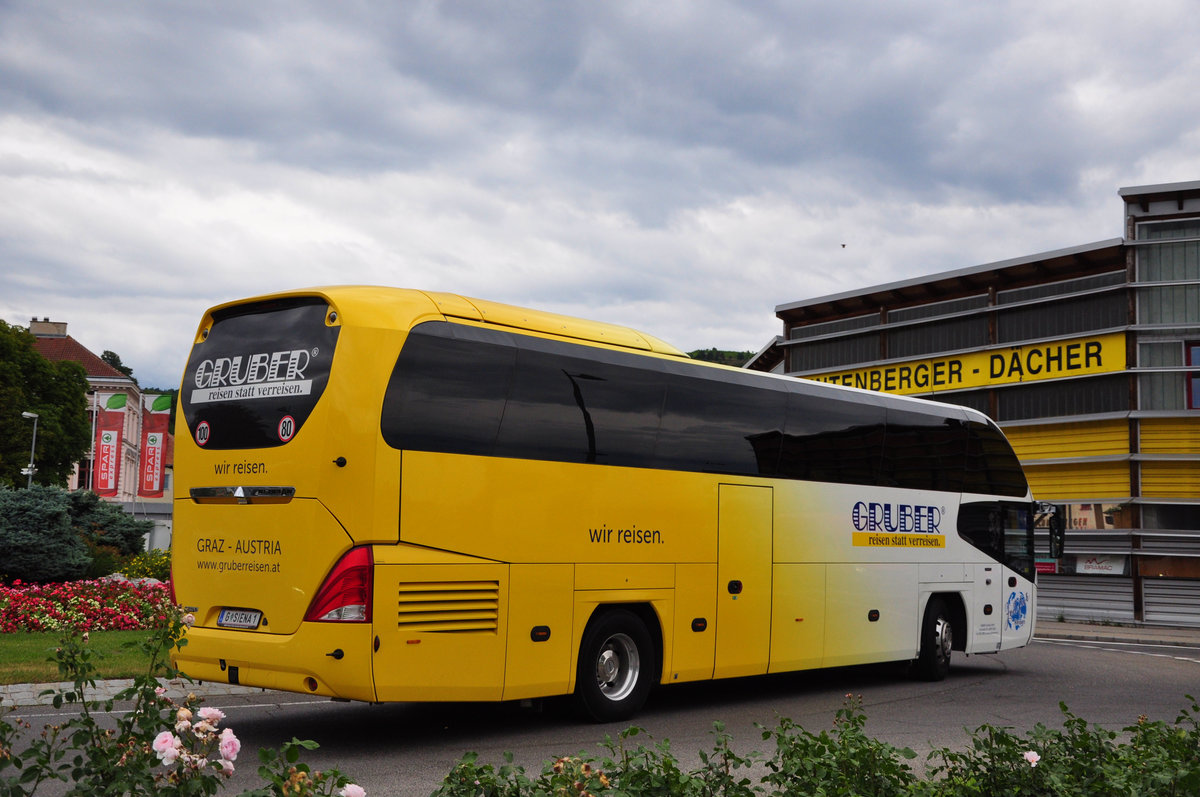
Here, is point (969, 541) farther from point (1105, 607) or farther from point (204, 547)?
point (1105, 607)

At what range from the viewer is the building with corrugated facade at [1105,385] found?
28469 millimetres

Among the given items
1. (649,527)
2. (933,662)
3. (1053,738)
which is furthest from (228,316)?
(933,662)

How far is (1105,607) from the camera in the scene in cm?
2981

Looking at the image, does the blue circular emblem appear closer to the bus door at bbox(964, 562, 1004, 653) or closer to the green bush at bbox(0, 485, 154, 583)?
the bus door at bbox(964, 562, 1004, 653)

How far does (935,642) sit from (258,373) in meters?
10.1

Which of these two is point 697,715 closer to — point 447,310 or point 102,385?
point 447,310

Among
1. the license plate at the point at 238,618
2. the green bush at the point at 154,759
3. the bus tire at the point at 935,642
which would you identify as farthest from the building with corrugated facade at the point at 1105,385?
the green bush at the point at 154,759

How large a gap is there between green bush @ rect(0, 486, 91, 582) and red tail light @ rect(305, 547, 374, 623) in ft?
40.5

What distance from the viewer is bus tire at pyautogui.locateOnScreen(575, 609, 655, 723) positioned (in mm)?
10375

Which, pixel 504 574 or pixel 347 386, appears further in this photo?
pixel 504 574

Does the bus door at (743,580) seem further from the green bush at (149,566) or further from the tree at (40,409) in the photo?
the tree at (40,409)

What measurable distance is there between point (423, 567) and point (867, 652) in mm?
7212

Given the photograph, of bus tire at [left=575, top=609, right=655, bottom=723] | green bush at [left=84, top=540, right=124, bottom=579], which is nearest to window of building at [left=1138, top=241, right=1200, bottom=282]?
bus tire at [left=575, top=609, right=655, bottom=723]

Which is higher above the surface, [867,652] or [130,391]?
[130,391]
